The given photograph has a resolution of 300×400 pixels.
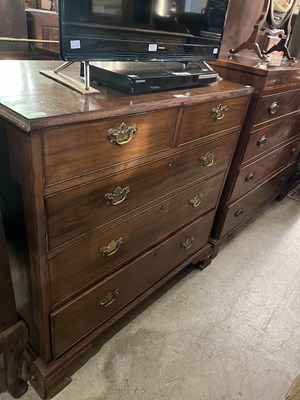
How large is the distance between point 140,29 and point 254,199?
1372mm

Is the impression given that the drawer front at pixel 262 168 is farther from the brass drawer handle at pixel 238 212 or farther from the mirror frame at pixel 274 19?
the mirror frame at pixel 274 19

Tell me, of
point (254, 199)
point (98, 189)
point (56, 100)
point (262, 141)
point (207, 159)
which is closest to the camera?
point (56, 100)

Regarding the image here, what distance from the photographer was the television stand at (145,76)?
2.96 feet

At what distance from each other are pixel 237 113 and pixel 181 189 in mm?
417

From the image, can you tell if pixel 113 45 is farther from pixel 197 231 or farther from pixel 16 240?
pixel 197 231

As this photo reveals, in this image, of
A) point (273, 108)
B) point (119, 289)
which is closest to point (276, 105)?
point (273, 108)

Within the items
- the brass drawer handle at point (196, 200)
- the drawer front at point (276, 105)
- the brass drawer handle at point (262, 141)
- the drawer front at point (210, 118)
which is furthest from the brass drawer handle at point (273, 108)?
the brass drawer handle at point (196, 200)

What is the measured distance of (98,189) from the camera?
0.86 m

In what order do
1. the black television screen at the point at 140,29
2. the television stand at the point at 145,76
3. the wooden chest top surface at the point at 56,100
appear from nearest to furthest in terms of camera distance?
the wooden chest top surface at the point at 56,100
the black television screen at the point at 140,29
the television stand at the point at 145,76

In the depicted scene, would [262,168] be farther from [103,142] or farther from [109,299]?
[103,142]

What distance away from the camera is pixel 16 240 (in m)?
0.89

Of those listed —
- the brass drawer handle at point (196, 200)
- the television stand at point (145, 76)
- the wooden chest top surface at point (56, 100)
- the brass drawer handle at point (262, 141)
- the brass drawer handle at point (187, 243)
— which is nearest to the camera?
the wooden chest top surface at point (56, 100)

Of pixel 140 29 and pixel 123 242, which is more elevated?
pixel 140 29

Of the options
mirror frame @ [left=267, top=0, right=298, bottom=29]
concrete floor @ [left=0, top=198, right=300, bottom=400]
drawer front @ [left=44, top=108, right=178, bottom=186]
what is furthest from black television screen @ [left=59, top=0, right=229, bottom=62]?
concrete floor @ [left=0, top=198, right=300, bottom=400]
